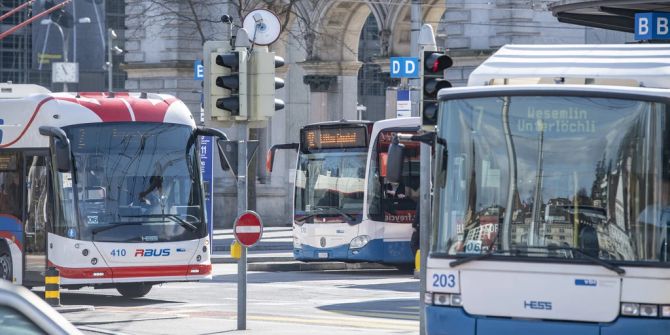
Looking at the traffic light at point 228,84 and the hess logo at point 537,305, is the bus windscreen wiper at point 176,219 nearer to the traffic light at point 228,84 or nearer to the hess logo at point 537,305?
the traffic light at point 228,84

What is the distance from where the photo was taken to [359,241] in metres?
26.8

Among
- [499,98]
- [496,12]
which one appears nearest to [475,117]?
[499,98]

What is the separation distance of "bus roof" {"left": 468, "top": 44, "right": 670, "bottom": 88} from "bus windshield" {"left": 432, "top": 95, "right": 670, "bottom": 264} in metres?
0.30

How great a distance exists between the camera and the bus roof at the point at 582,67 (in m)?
11.8

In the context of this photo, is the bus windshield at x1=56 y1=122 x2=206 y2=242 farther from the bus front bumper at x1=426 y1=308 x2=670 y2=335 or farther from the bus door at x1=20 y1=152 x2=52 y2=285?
the bus front bumper at x1=426 y1=308 x2=670 y2=335

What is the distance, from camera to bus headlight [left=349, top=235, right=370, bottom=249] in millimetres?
26778

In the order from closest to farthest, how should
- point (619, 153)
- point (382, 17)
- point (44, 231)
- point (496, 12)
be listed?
point (619, 153) → point (44, 231) → point (496, 12) → point (382, 17)

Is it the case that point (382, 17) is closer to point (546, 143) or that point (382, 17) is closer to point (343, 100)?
point (343, 100)

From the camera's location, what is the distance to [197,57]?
4312cm

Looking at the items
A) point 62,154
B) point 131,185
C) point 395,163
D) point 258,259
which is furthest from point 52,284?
point 258,259

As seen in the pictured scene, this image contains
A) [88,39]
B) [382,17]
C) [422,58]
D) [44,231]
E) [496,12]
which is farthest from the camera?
[88,39]

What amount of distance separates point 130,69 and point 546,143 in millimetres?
33604

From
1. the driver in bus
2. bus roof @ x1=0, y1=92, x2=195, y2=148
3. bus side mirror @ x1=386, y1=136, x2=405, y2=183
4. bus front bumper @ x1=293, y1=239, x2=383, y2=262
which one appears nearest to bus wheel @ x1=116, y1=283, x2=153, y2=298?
the driver in bus

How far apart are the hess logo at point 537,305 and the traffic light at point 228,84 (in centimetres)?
548
